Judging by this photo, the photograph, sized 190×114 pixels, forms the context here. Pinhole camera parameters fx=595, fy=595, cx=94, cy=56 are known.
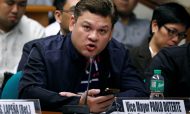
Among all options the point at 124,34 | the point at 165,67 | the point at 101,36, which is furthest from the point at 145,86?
the point at 124,34

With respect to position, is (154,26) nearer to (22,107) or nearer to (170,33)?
(170,33)

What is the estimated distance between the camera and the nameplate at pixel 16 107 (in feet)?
8.11

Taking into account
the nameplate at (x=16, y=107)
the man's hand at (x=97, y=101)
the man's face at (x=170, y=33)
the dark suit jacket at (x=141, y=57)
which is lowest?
the man's hand at (x=97, y=101)

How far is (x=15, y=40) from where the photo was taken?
4.75m

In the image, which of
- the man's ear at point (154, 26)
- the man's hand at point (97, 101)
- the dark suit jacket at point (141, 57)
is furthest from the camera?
the man's ear at point (154, 26)

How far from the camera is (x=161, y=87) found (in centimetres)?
302

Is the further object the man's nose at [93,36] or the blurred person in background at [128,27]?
the blurred person in background at [128,27]

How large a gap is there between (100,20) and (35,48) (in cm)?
38

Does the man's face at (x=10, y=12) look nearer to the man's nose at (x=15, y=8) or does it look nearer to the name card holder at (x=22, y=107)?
the man's nose at (x=15, y=8)

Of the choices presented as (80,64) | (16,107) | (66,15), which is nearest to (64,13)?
(66,15)

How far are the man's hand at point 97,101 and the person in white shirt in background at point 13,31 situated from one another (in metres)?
1.82

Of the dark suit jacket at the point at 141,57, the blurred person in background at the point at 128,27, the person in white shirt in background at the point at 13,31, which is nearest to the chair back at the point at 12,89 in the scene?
the dark suit jacket at the point at 141,57

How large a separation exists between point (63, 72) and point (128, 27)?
2259 millimetres

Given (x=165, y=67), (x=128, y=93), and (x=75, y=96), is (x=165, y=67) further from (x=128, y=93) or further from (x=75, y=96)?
(x=75, y=96)
